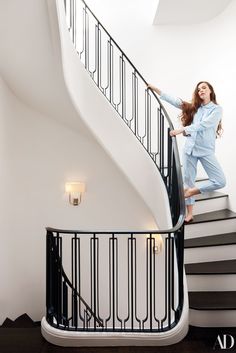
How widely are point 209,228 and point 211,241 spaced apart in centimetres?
25

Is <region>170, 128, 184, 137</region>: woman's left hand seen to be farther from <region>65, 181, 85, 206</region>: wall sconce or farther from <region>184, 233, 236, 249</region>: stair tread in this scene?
<region>65, 181, 85, 206</region>: wall sconce

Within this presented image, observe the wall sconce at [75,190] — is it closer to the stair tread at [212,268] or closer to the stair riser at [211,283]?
the stair tread at [212,268]

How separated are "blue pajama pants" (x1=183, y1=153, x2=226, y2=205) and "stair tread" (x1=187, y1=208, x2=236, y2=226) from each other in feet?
0.70

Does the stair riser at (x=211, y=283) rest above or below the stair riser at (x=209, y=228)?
below

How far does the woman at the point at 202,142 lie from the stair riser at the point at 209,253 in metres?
0.41

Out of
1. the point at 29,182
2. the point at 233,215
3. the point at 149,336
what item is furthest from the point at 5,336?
the point at 233,215

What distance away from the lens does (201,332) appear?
8.57 feet

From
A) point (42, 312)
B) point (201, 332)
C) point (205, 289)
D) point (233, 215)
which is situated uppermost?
point (233, 215)

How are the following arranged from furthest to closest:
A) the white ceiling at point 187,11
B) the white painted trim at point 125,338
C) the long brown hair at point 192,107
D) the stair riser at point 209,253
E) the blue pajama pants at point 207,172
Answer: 1. the white ceiling at point 187,11
2. the long brown hair at point 192,107
3. the blue pajama pants at point 207,172
4. the stair riser at point 209,253
5. the white painted trim at point 125,338

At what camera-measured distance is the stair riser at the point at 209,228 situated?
3322mm

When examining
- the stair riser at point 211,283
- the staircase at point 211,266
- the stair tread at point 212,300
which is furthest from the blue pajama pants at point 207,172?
the stair tread at point 212,300

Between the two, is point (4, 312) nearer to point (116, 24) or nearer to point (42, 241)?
point (42, 241)

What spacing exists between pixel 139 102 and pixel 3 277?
132 inches

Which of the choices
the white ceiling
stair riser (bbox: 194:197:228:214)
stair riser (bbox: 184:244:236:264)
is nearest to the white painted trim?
stair riser (bbox: 184:244:236:264)
